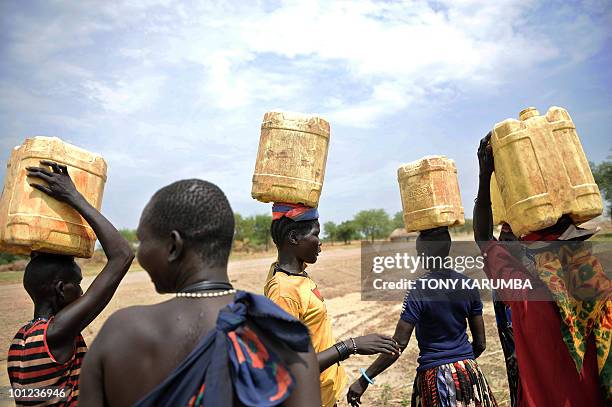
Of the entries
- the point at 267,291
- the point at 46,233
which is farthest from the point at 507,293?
the point at 46,233

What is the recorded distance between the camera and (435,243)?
3.58 meters

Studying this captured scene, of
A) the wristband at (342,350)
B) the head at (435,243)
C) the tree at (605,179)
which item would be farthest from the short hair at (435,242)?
the tree at (605,179)

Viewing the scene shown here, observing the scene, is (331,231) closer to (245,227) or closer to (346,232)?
(346,232)

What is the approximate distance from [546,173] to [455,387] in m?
1.68

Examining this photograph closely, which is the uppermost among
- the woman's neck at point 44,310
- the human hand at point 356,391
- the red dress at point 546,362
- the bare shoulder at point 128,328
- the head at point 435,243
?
the head at point 435,243

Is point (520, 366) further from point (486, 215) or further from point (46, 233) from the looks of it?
point (46, 233)

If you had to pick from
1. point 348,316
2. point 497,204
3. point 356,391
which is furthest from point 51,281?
point 348,316

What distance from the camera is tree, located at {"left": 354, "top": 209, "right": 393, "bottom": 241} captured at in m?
53.2

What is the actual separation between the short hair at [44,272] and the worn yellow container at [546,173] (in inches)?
95.3

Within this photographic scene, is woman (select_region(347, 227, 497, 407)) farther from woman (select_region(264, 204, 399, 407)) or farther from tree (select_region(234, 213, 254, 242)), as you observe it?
tree (select_region(234, 213, 254, 242))

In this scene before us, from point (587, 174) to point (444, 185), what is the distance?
1.30 metres

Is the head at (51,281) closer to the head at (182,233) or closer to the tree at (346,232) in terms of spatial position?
the head at (182,233)

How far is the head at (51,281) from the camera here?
2459 millimetres

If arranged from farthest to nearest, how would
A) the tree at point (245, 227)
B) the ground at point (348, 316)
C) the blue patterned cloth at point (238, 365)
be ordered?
the tree at point (245, 227)
the ground at point (348, 316)
the blue patterned cloth at point (238, 365)
